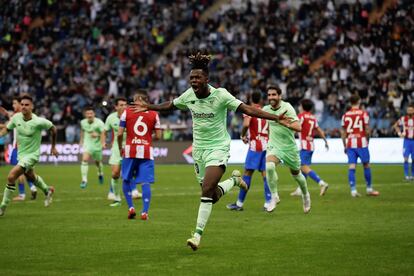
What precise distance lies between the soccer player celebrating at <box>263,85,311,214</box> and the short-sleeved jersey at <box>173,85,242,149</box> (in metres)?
4.73

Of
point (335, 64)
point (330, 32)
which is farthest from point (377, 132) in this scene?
point (330, 32)

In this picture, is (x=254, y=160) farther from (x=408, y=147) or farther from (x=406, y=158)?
(x=408, y=147)

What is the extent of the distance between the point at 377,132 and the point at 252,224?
23.6m

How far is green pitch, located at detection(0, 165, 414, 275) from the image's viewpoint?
10094 mm

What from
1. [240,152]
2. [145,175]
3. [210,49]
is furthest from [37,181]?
[210,49]

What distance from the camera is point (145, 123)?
17.1 metres

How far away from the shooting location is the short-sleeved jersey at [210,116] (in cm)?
1227

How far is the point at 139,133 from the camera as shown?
665 inches

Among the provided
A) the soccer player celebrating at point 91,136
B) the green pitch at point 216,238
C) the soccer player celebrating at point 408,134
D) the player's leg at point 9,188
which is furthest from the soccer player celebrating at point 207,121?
the soccer player celebrating at point 408,134

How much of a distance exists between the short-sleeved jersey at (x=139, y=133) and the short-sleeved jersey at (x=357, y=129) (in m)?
6.66

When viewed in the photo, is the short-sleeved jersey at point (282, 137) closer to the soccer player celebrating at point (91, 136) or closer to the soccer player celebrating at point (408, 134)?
the soccer player celebrating at point (91, 136)

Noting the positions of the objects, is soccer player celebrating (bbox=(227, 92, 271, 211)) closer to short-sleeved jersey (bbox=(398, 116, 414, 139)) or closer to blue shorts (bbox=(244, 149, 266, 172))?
blue shorts (bbox=(244, 149, 266, 172))

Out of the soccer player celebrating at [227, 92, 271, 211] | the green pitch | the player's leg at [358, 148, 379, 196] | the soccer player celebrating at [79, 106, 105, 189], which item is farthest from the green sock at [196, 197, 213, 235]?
the soccer player celebrating at [79, 106, 105, 189]

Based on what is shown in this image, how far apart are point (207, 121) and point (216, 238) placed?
1881 mm
